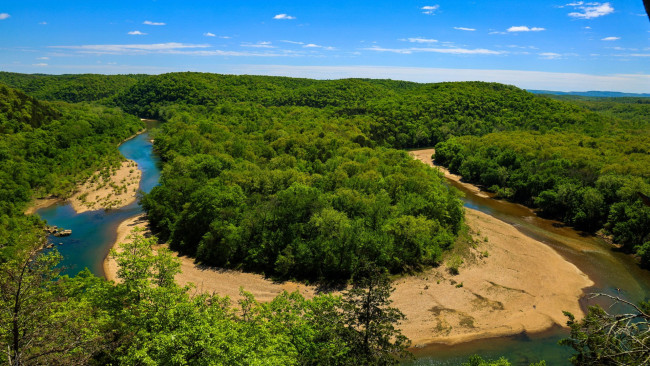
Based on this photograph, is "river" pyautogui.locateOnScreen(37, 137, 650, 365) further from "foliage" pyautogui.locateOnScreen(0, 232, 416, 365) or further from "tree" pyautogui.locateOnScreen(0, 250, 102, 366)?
"tree" pyautogui.locateOnScreen(0, 250, 102, 366)

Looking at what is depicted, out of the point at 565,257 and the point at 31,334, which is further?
the point at 565,257

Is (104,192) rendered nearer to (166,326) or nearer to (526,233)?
(166,326)

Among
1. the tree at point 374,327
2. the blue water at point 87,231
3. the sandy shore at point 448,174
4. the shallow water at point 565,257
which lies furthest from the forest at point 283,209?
the blue water at point 87,231

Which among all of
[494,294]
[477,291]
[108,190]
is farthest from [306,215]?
[108,190]

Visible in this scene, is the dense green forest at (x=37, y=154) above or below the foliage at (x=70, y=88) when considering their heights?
below

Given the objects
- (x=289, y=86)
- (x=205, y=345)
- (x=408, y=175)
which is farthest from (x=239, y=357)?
(x=289, y=86)

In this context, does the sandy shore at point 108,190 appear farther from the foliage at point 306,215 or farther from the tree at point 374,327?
the tree at point 374,327

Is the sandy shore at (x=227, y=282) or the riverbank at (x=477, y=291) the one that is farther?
the sandy shore at (x=227, y=282)
